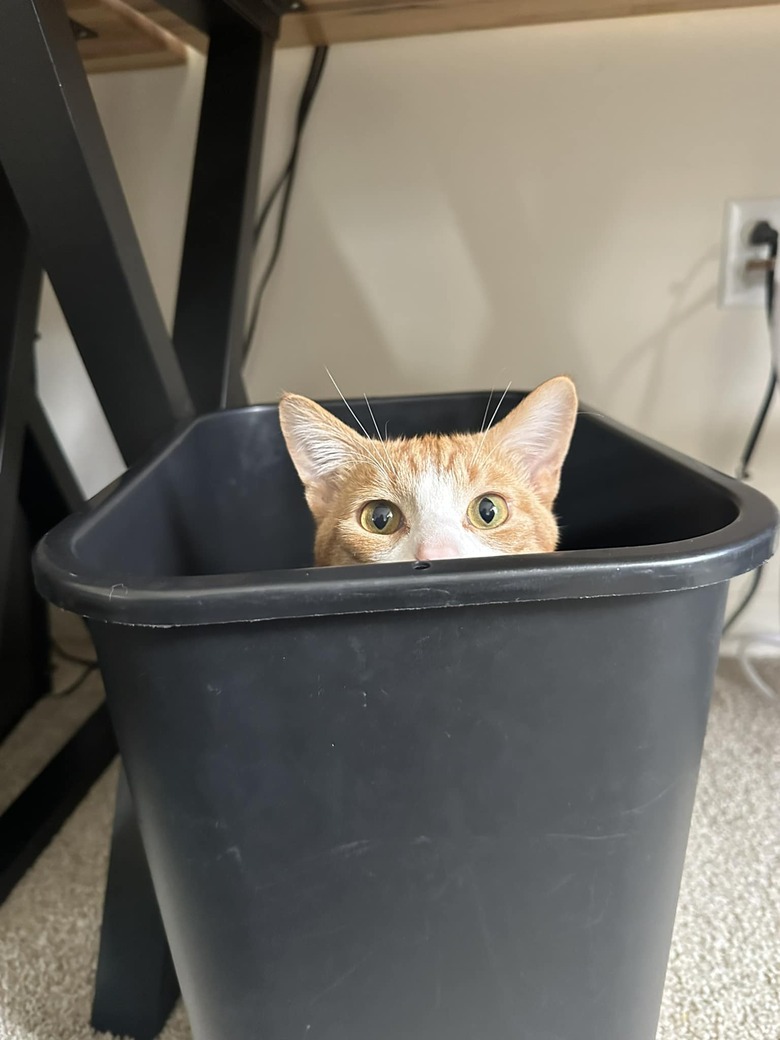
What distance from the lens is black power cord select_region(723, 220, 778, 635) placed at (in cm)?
101

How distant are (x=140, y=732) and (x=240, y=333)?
0.56 meters

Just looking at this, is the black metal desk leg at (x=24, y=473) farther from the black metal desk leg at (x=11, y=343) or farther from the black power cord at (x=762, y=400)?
the black power cord at (x=762, y=400)

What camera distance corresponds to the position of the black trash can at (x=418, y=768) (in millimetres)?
419

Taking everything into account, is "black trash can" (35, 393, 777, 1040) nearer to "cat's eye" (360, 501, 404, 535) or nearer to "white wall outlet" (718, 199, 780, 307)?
"cat's eye" (360, 501, 404, 535)

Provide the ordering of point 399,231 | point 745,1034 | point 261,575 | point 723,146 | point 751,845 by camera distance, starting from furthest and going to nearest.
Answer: point 399,231 < point 723,146 < point 751,845 < point 745,1034 < point 261,575

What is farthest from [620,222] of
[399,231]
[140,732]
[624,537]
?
[140,732]

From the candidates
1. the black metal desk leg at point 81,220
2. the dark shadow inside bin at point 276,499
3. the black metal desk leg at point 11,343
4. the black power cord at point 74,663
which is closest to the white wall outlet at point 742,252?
the dark shadow inside bin at point 276,499

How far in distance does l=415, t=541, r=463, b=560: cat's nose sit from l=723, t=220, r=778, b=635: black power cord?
524mm

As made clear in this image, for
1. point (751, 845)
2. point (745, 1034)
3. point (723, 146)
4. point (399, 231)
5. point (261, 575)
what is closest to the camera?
point (261, 575)

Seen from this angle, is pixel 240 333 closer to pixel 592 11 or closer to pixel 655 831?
pixel 592 11

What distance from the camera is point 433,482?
65 cm

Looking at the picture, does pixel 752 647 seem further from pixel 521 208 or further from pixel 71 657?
pixel 71 657

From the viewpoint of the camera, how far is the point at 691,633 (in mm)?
461

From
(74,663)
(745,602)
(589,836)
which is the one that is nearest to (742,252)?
(745,602)
